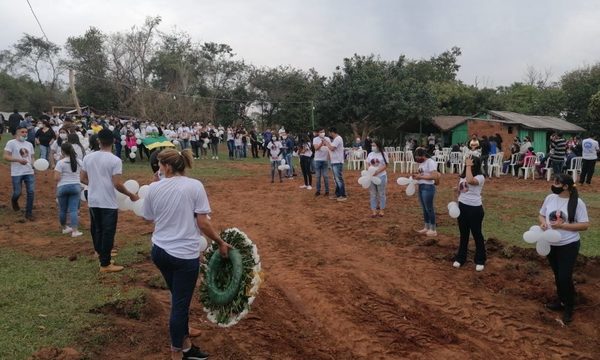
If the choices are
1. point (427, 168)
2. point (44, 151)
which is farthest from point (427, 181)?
point (44, 151)

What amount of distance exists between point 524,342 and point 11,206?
410 inches

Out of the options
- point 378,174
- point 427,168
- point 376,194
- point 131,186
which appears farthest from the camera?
point 376,194

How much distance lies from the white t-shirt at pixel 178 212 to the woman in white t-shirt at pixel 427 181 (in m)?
5.06

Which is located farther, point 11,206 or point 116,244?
point 11,206

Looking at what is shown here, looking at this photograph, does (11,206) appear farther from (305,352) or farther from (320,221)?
(305,352)

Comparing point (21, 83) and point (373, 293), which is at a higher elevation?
point (21, 83)

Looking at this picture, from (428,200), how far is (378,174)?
1.60 meters

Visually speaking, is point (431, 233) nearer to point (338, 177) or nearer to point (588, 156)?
point (338, 177)

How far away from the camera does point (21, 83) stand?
50469mm

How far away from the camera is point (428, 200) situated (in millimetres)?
8102

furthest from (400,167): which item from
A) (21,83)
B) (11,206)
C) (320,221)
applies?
(21,83)

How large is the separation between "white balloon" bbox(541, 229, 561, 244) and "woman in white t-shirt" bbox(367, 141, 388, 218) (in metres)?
4.57

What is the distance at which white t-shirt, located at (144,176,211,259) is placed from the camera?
3.73m

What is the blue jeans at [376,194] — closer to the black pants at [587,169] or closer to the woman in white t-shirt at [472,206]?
the woman in white t-shirt at [472,206]
